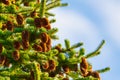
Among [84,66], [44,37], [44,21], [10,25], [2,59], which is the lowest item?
[84,66]

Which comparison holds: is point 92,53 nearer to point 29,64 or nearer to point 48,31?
point 29,64

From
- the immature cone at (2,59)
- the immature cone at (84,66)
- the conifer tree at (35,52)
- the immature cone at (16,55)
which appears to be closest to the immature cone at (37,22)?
the conifer tree at (35,52)

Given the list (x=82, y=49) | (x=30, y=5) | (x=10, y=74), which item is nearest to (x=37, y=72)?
(x=10, y=74)

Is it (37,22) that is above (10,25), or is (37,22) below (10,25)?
below

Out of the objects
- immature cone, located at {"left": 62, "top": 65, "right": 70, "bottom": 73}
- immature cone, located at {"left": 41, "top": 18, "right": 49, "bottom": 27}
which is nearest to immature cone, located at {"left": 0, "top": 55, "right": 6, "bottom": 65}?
immature cone, located at {"left": 41, "top": 18, "right": 49, "bottom": 27}

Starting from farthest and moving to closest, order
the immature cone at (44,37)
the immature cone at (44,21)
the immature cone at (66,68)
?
the immature cone at (66,68) → the immature cone at (44,37) → the immature cone at (44,21)

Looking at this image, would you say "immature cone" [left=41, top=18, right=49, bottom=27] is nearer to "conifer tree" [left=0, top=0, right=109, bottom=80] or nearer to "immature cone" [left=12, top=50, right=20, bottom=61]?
"conifer tree" [left=0, top=0, right=109, bottom=80]

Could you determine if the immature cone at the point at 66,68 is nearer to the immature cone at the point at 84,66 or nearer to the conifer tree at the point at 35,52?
the conifer tree at the point at 35,52

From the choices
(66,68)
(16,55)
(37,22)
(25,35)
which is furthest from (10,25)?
(66,68)

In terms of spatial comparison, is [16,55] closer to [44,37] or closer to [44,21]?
[44,37]
